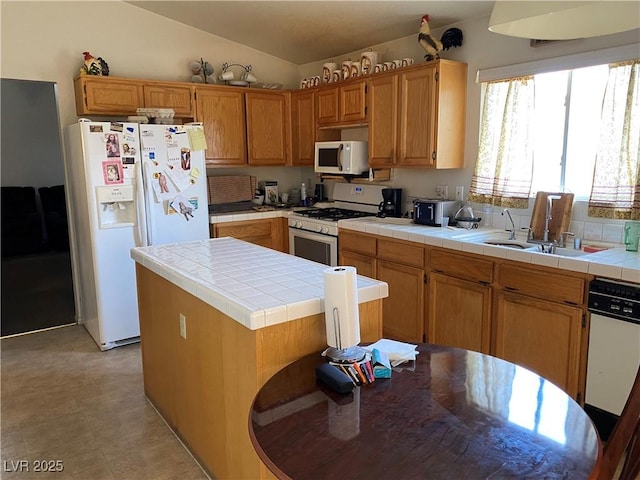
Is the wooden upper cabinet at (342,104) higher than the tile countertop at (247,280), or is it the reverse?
the wooden upper cabinet at (342,104)

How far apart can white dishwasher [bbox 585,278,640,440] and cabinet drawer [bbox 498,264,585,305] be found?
82 millimetres

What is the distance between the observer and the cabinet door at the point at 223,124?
4414mm

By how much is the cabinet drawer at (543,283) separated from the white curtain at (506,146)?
84 cm

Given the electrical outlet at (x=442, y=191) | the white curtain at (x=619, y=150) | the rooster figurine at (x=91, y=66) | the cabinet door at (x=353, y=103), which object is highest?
the rooster figurine at (x=91, y=66)

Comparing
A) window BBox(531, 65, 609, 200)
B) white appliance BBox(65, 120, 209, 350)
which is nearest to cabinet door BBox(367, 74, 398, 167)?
window BBox(531, 65, 609, 200)

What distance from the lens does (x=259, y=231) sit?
15.1 ft

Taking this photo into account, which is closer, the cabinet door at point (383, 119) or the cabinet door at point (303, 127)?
the cabinet door at point (383, 119)

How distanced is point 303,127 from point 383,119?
3.91 ft

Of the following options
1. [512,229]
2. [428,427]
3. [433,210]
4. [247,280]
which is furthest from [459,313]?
[428,427]

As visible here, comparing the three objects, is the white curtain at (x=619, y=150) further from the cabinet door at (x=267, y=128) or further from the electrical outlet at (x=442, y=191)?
the cabinet door at (x=267, y=128)

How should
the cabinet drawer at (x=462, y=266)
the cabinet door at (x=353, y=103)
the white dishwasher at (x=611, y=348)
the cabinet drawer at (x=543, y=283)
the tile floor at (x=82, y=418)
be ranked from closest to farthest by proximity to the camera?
the white dishwasher at (x=611, y=348) → the tile floor at (x=82, y=418) → the cabinet drawer at (x=543, y=283) → the cabinet drawer at (x=462, y=266) → the cabinet door at (x=353, y=103)

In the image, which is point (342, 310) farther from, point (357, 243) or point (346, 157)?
point (346, 157)

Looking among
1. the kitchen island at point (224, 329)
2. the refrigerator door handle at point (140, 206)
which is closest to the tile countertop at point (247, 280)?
the kitchen island at point (224, 329)

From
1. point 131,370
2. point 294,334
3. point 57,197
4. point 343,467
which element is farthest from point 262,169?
point 343,467
